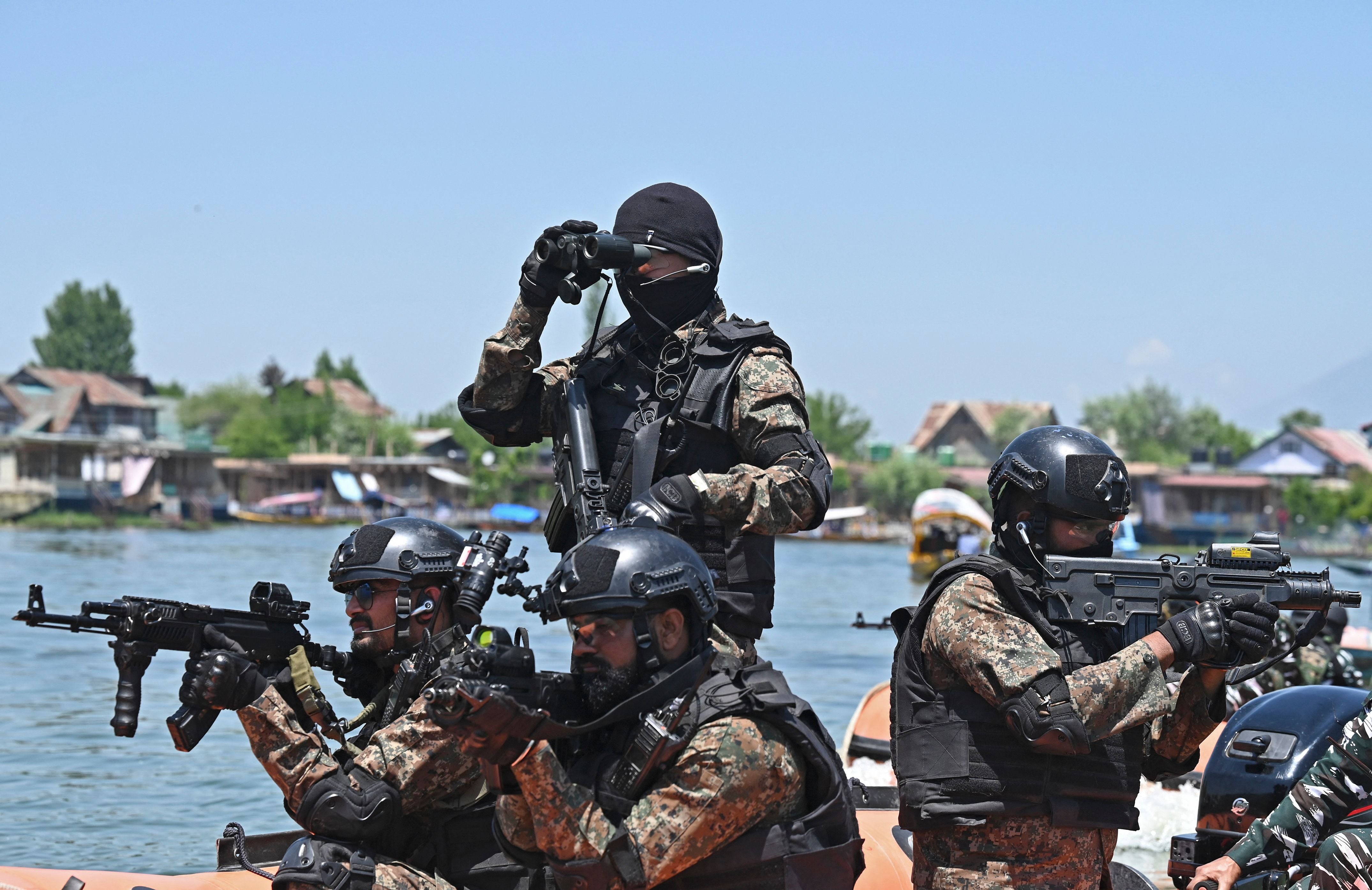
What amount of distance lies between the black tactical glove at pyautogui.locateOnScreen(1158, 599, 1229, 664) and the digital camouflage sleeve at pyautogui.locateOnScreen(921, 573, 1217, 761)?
0.34ft

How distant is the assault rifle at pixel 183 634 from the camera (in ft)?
16.0

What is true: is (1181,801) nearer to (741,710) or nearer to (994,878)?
(994,878)

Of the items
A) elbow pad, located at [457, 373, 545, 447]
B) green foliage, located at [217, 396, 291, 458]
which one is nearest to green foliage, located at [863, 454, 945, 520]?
green foliage, located at [217, 396, 291, 458]

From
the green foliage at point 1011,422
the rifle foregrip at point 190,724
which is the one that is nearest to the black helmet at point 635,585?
the rifle foregrip at point 190,724

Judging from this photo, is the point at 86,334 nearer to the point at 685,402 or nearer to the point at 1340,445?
the point at 1340,445

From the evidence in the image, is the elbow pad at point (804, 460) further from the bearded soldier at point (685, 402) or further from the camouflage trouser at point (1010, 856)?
the camouflage trouser at point (1010, 856)

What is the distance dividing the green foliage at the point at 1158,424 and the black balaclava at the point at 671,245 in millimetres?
125160

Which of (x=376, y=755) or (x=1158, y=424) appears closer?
(x=376, y=755)

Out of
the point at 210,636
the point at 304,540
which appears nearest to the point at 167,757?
the point at 210,636

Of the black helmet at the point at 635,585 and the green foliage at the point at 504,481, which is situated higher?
the black helmet at the point at 635,585

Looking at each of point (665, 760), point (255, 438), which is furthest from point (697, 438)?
point (255, 438)

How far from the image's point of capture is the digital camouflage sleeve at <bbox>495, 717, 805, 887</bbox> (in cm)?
370

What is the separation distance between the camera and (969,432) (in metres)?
120

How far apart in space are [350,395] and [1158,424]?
69.7m
